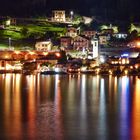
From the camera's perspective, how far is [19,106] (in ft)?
61.5

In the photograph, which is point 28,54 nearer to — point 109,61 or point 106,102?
point 109,61

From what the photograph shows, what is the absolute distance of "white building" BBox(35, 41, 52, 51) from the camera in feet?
123

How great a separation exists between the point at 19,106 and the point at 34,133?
12.9 ft

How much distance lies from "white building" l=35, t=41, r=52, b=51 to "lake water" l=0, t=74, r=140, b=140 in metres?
11.8

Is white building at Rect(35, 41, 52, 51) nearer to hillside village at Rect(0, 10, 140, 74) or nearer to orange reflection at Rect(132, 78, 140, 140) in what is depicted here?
hillside village at Rect(0, 10, 140, 74)

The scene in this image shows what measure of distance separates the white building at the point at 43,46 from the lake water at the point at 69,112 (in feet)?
38.8

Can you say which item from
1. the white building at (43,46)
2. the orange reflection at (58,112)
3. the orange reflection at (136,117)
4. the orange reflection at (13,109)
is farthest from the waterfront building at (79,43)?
the orange reflection at (136,117)

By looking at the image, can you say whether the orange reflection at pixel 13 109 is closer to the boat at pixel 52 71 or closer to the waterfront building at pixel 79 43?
the boat at pixel 52 71

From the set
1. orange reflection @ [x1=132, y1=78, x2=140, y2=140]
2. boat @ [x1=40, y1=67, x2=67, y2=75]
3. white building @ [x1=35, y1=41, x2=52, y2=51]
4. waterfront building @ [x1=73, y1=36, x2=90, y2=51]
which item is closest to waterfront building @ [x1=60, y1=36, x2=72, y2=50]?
waterfront building @ [x1=73, y1=36, x2=90, y2=51]

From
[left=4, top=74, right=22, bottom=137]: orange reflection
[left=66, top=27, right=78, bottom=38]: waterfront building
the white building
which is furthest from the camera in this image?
[left=66, top=27, right=78, bottom=38]: waterfront building

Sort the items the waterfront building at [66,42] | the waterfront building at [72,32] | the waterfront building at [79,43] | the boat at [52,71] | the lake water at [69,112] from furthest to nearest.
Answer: the waterfront building at [72,32], the waterfront building at [79,43], the waterfront building at [66,42], the boat at [52,71], the lake water at [69,112]

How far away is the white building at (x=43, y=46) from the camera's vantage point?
37.4 meters

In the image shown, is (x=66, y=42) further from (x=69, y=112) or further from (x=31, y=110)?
(x=69, y=112)

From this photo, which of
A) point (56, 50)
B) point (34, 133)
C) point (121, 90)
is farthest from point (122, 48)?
point (34, 133)
